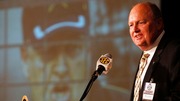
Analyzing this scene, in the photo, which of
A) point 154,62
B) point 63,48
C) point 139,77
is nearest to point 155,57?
point 154,62

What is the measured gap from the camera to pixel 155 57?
1.72 metres

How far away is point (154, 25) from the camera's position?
1.82 meters

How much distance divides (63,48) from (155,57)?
1.97 m

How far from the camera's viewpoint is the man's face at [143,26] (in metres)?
1.80

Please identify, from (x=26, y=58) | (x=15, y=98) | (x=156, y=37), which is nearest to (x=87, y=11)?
(x=26, y=58)

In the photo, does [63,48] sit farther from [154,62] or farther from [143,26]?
[154,62]

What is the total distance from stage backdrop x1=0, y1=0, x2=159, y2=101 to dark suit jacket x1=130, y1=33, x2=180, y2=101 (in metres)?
1.54

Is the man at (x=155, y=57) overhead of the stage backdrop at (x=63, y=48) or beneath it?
overhead

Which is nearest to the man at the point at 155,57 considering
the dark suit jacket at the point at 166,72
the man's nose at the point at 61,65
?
the dark suit jacket at the point at 166,72

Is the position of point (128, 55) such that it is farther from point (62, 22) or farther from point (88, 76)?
point (62, 22)

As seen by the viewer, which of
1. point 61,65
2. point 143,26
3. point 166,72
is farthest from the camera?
point 61,65

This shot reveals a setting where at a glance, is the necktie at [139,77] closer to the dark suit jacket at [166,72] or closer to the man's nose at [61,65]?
the dark suit jacket at [166,72]

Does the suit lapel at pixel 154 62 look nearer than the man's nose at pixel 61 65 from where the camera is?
Yes

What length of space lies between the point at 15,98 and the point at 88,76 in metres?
0.89
